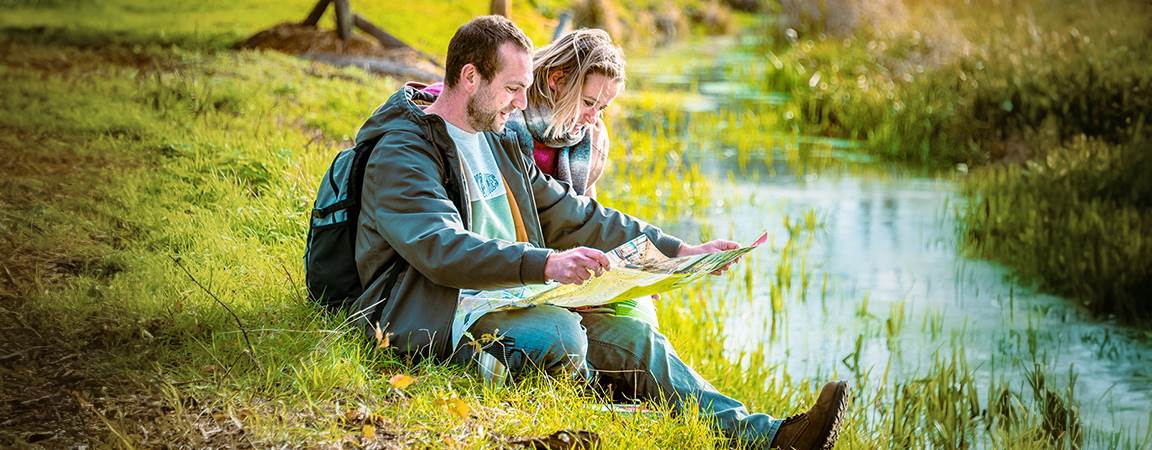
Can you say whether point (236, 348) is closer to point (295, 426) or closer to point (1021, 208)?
point (295, 426)

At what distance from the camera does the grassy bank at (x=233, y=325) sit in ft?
12.4

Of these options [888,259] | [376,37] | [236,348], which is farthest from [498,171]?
[376,37]

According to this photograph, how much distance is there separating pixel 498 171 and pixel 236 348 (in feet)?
3.39

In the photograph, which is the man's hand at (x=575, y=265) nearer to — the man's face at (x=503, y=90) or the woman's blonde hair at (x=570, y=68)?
the man's face at (x=503, y=90)

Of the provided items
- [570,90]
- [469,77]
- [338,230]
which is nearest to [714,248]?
[570,90]

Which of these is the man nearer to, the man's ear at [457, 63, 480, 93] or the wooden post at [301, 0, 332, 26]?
the man's ear at [457, 63, 480, 93]

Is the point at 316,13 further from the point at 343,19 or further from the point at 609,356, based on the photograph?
the point at 609,356

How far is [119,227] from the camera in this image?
564 cm

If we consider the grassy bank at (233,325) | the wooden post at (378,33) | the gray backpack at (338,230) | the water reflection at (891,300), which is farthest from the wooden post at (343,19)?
the gray backpack at (338,230)

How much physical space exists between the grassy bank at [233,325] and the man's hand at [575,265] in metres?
0.48

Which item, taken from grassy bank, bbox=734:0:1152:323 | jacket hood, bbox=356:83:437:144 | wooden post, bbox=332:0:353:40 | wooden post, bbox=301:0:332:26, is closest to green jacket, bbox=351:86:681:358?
jacket hood, bbox=356:83:437:144

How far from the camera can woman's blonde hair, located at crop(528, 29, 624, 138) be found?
459 centimetres

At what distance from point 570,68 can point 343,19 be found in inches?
283

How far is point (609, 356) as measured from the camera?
4.28 metres
